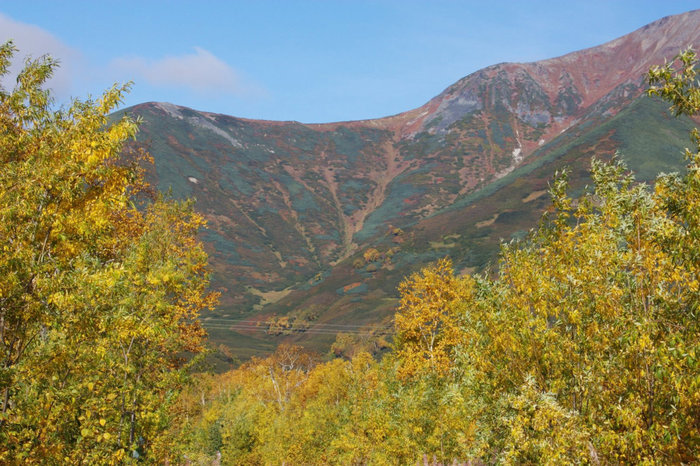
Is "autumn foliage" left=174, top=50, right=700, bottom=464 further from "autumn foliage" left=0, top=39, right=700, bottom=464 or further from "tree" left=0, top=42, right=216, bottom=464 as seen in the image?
"tree" left=0, top=42, right=216, bottom=464

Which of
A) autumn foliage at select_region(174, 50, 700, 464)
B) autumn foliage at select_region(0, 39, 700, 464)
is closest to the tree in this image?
autumn foliage at select_region(0, 39, 700, 464)

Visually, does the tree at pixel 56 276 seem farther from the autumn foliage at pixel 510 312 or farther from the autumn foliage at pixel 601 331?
the autumn foliage at pixel 601 331

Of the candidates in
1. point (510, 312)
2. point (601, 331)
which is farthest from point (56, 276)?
point (601, 331)

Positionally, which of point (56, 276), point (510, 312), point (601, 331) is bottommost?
Answer: point (601, 331)

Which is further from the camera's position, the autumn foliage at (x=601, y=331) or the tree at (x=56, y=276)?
the tree at (x=56, y=276)

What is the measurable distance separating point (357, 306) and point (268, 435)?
453ft

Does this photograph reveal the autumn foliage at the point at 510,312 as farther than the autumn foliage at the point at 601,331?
Yes

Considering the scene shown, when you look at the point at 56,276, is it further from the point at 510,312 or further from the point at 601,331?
the point at 601,331

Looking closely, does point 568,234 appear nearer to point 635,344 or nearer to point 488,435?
point 635,344

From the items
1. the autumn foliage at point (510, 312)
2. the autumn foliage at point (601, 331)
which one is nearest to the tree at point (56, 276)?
the autumn foliage at point (510, 312)

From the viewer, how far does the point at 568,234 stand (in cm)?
1377

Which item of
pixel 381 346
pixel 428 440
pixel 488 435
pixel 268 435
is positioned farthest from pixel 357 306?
pixel 488 435

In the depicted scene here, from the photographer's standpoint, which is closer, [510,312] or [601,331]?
[601,331]

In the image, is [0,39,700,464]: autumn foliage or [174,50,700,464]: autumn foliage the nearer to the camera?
[174,50,700,464]: autumn foliage
